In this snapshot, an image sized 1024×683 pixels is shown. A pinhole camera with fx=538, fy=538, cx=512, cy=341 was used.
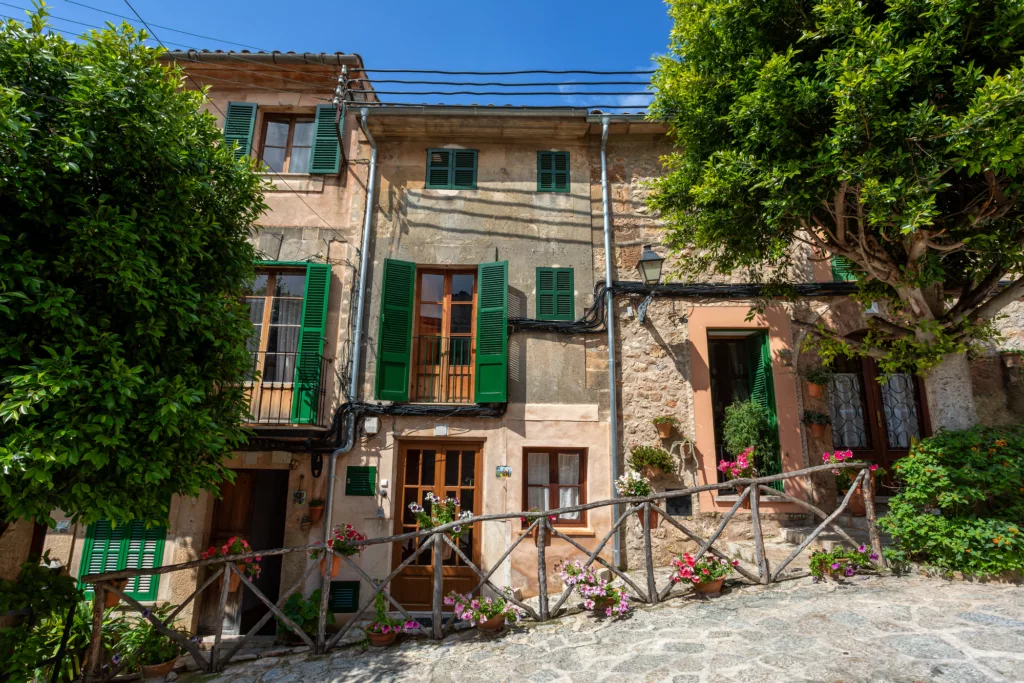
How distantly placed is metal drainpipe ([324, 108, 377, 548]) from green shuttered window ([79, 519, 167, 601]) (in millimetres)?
2263

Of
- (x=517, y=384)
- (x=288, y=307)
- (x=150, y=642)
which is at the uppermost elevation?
(x=288, y=307)

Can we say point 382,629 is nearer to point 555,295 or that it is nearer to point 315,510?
point 315,510

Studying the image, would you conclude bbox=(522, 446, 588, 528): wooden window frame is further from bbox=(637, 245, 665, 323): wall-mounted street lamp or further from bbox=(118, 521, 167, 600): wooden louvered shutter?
bbox=(118, 521, 167, 600): wooden louvered shutter

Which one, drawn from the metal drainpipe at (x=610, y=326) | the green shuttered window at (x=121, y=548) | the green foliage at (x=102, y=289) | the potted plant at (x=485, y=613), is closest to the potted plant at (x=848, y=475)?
the metal drainpipe at (x=610, y=326)

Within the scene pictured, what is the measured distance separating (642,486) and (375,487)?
3.63 meters

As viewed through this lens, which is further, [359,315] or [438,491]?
[359,315]

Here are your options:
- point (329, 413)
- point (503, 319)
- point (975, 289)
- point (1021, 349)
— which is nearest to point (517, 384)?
point (503, 319)

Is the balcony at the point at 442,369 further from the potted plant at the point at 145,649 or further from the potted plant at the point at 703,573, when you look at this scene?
the potted plant at the point at 145,649

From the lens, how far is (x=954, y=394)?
5852 millimetres

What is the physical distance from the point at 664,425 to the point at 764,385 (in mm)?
1675

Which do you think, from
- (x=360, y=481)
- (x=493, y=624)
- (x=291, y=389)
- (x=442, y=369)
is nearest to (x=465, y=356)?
(x=442, y=369)

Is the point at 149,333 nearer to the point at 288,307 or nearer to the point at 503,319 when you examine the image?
the point at 288,307

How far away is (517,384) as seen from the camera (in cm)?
787

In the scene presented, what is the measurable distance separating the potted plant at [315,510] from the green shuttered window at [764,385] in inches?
239
